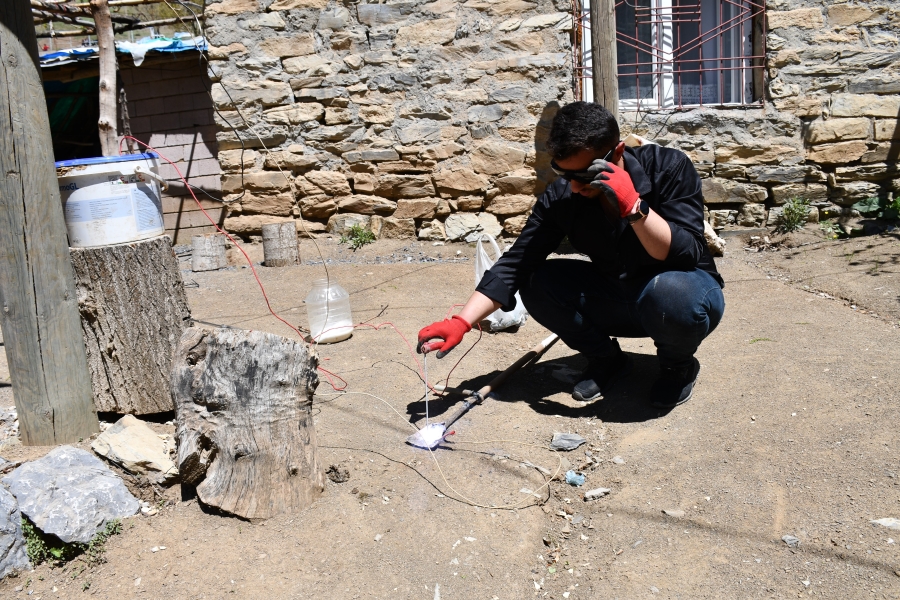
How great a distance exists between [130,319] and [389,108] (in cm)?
382

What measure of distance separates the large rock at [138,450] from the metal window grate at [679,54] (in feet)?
14.8

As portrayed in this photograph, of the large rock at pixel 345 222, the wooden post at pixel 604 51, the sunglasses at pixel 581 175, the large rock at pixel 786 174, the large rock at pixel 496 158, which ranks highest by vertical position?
the wooden post at pixel 604 51

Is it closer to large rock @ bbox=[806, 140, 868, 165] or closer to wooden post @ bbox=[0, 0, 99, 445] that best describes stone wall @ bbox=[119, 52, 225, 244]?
wooden post @ bbox=[0, 0, 99, 445]

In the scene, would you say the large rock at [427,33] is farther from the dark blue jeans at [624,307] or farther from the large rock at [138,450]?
the large rock at [138,450]

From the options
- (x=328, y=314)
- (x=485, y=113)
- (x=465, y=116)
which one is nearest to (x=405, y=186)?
(x=465, y=116)

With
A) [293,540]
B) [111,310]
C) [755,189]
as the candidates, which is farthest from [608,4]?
[293,540]

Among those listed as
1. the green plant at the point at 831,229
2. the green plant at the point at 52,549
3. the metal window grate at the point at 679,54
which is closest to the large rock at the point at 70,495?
the green plant at the point at 52,549

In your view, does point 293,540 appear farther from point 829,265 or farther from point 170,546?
point 829,265

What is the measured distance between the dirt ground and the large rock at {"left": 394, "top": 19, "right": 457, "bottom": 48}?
337 cm

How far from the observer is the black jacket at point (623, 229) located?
2.84 m

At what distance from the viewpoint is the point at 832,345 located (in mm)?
3518

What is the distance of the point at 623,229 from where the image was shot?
2.96 meters

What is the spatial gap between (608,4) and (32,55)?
365cm

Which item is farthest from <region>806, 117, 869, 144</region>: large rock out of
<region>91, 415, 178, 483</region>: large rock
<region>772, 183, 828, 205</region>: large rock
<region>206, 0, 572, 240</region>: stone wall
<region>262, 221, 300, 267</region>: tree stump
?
<region>91, 415, 178, 483</region>: large rock
